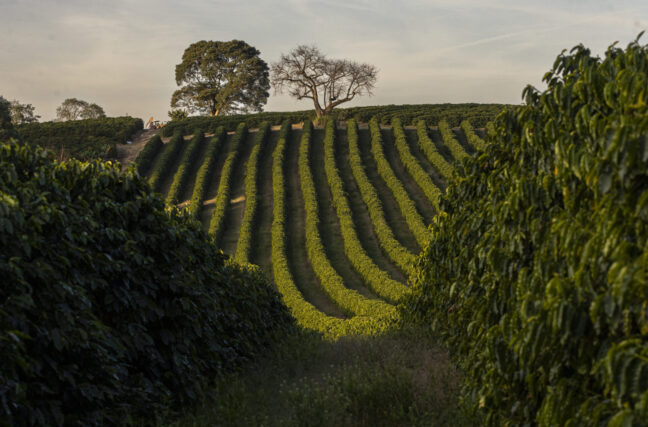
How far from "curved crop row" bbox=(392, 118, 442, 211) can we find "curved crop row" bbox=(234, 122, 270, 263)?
1053cm

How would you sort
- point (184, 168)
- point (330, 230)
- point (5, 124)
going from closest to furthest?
point (330, 230) < point (184, 168) < point (5, 124)

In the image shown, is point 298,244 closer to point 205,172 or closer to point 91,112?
point 205,172

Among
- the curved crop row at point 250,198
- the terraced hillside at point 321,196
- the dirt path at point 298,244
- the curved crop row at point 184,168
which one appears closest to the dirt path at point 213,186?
the terraced hillside at point 321,196

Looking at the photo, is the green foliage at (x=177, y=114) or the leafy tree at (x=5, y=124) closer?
the leafy tree at (x=5, y=124)

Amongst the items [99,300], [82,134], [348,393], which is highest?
[82,134]

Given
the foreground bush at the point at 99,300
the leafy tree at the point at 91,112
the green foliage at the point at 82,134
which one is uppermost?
the leafy tree at the point at 91,112

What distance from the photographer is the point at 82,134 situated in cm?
4625

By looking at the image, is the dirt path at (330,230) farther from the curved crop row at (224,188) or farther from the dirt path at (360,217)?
the curved crop row at (224,188)

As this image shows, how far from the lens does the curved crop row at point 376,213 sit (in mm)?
24859

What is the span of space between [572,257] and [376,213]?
27879 mm

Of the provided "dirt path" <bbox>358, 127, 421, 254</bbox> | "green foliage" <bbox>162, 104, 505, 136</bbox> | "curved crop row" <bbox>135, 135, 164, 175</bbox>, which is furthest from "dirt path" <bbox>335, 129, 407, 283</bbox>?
"curved crop row" <bbox>135, 135, 164, 175</bbox>

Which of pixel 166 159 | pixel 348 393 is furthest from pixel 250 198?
pixel 348 393

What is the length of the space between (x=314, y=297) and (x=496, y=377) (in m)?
19.1

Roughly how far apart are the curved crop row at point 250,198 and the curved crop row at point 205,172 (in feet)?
9.50
